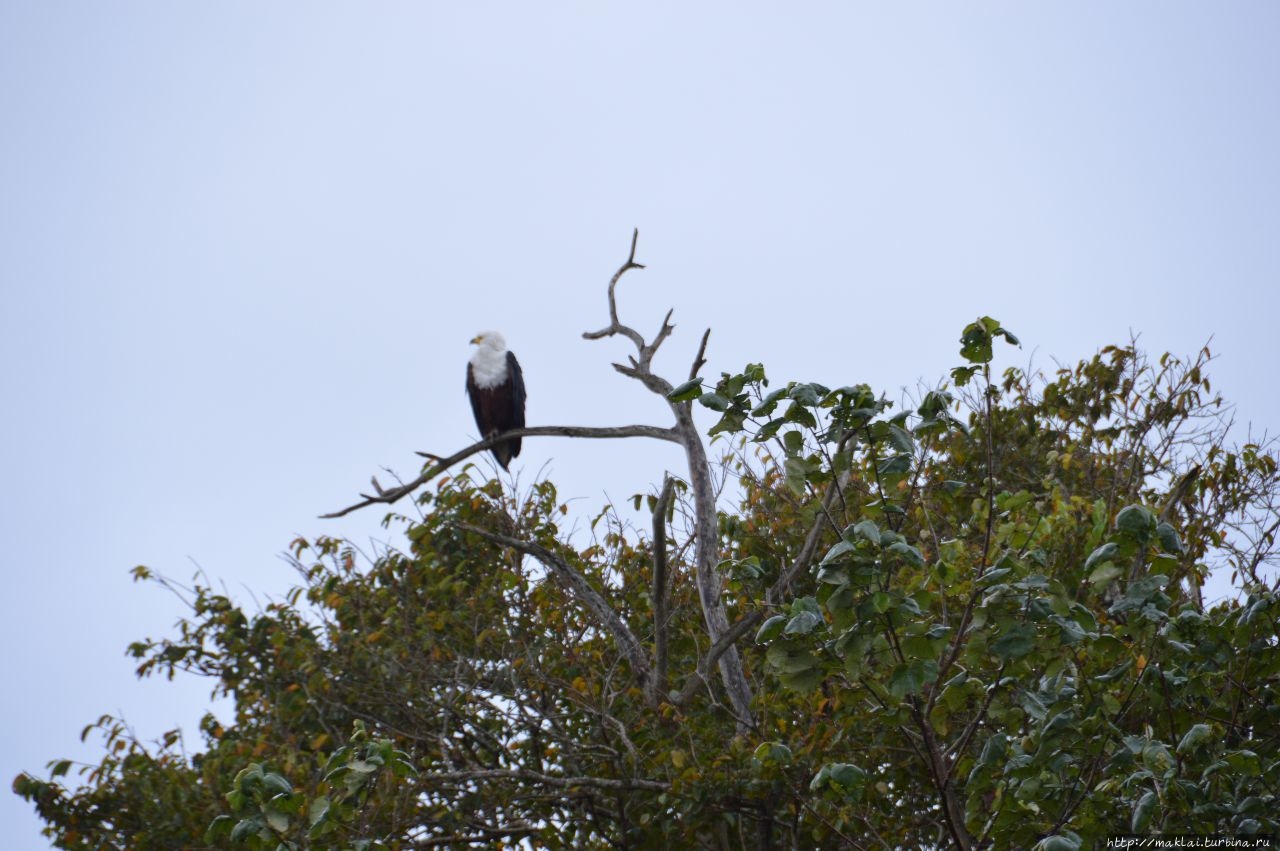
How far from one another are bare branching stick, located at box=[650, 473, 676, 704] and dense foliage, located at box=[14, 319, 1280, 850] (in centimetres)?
1

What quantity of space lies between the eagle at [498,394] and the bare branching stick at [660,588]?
339 centimetres

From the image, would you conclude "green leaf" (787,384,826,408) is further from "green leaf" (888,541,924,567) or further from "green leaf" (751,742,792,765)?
"green leaf" (751,742,792,765)

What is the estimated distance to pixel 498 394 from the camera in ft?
26.2

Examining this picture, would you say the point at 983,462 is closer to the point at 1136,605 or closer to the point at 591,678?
the point at 591,678

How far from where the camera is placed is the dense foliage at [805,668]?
2367mm

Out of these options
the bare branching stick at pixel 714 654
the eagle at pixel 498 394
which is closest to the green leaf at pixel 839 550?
the bare branching stick at pixel 714 654

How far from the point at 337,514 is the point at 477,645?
3.20 ft

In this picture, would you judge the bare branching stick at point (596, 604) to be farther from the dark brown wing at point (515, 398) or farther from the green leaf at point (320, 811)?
the dark brown wing at point (515, 398)

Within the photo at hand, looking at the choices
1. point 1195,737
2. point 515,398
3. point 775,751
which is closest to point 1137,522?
point 1195,737

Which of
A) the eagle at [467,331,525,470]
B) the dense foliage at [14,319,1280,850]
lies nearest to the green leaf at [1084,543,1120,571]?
the dense foliage at [14,319,1280,850]

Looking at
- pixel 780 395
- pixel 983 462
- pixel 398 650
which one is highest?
pixel 983 462

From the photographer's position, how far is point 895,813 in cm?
464

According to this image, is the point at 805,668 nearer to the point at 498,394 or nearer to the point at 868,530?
the point at 868,530

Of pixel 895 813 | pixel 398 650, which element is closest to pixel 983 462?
pixel 895 813
